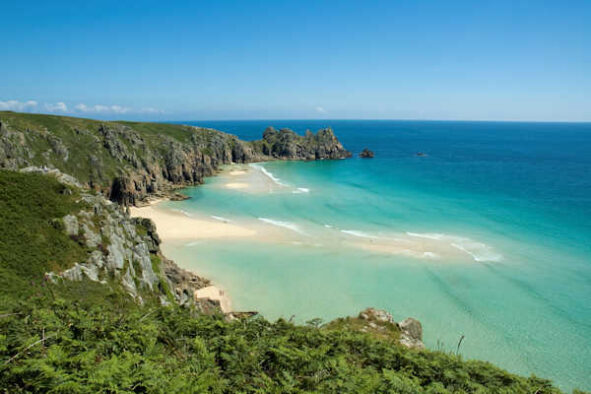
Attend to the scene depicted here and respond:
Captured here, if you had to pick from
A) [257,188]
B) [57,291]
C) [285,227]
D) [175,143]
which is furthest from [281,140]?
[57,291]

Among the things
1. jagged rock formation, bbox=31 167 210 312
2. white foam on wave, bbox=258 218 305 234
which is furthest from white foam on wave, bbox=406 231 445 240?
jagged rock formation, bbox=31 167 210 312

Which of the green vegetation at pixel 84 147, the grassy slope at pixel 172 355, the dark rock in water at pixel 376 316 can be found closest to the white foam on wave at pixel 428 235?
the dark rock in water at pixel 376 316

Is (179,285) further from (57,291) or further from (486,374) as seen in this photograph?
(486,374)

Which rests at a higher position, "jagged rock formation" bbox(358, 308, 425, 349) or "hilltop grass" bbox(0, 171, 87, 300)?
"hilltop grass" bbox(0, 171, 87, 300)

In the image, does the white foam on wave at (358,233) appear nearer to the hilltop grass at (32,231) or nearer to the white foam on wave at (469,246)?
the white foam on wave at (469,246)

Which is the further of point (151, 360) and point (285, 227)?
point (285, 227)

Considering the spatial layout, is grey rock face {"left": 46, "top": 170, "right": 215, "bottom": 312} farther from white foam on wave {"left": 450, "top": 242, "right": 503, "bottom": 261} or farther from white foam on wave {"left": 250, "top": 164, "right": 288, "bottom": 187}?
white foam on wave {"left": 250, "top": 164, "right": 288, "bottom": 187}

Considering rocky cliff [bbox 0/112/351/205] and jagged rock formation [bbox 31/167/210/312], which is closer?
jagged rock formation [bbox 31/167/210/312]
